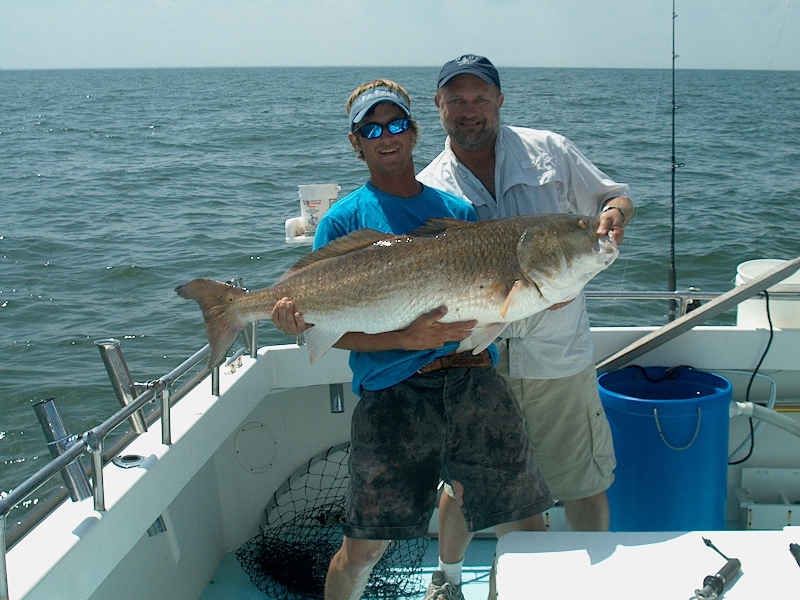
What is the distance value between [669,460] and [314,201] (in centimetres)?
259

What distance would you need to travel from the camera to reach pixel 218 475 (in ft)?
13.5

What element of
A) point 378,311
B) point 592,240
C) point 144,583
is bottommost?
point 144,583

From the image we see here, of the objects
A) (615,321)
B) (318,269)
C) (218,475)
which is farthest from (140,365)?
(318,269)

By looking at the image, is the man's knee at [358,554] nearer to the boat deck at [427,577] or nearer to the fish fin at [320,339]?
the fish fin at [320,339]

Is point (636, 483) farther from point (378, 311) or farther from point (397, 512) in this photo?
point (378, 311)

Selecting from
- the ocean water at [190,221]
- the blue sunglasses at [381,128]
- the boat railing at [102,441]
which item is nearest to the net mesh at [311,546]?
the boat railing at [102,441]

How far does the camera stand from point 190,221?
14039 mm

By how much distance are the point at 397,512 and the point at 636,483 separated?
1.42 meters

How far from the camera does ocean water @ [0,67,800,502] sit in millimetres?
8602

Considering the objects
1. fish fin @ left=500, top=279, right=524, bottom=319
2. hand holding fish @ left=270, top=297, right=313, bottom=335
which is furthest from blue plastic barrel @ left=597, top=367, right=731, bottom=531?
hand holding fish @ left=270, top=297, right=313, bottom=335

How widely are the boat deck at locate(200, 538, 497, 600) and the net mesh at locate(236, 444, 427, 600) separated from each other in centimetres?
5

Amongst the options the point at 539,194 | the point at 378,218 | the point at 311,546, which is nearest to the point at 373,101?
the point at 378,218

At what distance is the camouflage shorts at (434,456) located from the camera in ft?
9.71

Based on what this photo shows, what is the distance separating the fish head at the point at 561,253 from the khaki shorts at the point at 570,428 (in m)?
0.73
